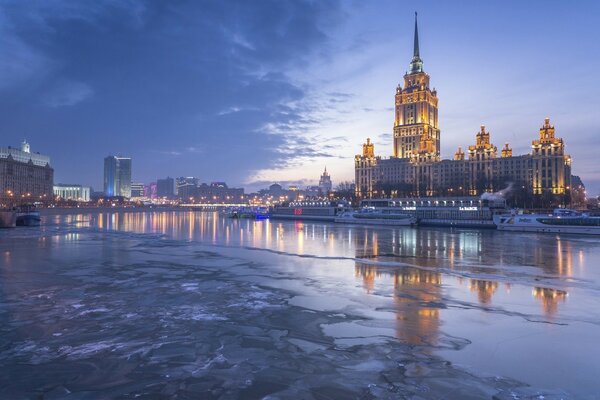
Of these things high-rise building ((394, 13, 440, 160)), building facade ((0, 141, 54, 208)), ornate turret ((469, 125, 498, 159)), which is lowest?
building facade ((0, 141, 54, 208))

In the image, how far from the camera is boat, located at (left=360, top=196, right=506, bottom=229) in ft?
236

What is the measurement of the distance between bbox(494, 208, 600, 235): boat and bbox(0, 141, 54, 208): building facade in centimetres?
13564

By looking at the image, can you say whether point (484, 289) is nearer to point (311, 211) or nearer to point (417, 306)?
point (417, 306)

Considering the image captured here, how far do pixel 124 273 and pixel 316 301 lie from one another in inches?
441

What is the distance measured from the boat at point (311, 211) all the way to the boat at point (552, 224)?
39.3 meters

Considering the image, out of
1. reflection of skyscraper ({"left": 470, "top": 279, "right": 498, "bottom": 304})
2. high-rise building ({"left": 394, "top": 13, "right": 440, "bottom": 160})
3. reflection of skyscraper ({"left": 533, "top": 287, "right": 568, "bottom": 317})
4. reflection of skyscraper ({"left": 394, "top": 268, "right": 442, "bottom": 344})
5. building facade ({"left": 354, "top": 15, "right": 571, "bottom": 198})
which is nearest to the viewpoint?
reflection of skyscraper ({"left": 394, "top": 268, "right": 442, "bottom": 344})

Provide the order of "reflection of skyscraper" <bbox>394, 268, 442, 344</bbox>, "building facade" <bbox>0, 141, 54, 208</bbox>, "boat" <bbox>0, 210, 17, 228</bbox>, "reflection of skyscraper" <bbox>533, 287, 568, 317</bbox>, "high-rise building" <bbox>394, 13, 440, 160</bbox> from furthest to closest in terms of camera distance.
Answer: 1. "high-rise building" <bbox>394, 13, 440, 160</bbox>
2. "building facade" <bbox>0, 141, 54, 208</bbox>
3. "boat" <bbox>0, 210, 17, 228</bbox>
4. "reflection of skyscraper" <bbox>533, 287, 568, 317</bbox>
5. "reflection of skyscraper" <bbox>394, 268, 442, 344</bbox>

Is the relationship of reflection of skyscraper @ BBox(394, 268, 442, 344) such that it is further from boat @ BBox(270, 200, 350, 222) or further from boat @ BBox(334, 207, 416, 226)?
boat @ BBox(270, 200, 350, 222)

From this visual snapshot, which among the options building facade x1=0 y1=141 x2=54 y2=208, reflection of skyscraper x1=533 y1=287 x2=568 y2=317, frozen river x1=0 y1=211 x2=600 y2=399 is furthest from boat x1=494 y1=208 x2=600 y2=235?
building facade x1=0 y1=141 x2=54 y2=208

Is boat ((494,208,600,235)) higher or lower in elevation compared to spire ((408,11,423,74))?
lower

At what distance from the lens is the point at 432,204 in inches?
3398

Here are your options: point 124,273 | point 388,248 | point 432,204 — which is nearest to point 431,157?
point 432,204

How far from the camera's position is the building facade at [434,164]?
136625mm

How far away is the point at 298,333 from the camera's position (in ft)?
37.3
